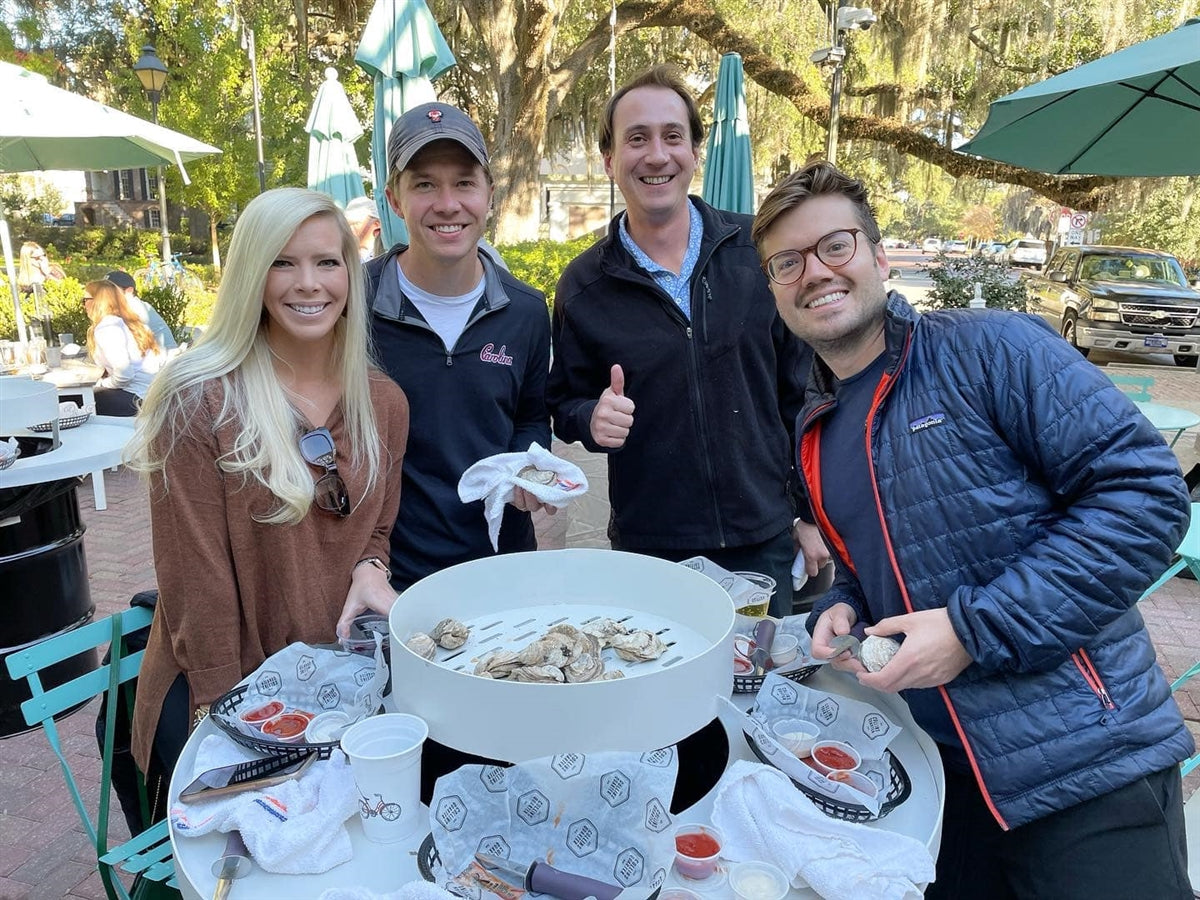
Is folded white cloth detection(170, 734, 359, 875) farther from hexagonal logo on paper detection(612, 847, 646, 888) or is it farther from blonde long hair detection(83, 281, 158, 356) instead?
blonde long hair detection(83, 281, 158, 356)

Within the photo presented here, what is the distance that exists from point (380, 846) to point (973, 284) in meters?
12.4

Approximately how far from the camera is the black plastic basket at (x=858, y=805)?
4.60 ft

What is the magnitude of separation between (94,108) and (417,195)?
226 inches

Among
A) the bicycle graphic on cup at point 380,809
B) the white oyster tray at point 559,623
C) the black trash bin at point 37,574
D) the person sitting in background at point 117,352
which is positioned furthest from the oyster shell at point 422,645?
the person sitting in background at point 117,352

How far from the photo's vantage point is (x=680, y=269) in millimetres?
2717

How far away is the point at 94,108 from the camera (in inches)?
256

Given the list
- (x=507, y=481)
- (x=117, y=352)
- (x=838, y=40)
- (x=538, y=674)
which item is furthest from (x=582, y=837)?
(x=838, y=40)

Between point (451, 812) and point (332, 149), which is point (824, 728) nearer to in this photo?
point (451, 812)

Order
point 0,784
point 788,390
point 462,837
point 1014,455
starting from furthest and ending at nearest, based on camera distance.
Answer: point 0,784 → point 788,390 → point 1014,455 → point 462,837

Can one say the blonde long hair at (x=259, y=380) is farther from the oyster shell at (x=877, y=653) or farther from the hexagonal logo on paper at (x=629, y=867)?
the oyster shell at (x=877, y=653)

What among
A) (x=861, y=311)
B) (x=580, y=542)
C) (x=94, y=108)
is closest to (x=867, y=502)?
(x=861, y=311)

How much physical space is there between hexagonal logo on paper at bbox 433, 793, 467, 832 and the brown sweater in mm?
839

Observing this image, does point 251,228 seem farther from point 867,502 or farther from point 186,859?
point 867,502

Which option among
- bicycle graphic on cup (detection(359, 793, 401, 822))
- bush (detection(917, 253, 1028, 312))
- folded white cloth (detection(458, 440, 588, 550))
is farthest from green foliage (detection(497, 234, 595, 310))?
bicycle graphic on cup (detection(359, 793, 401, 822))
